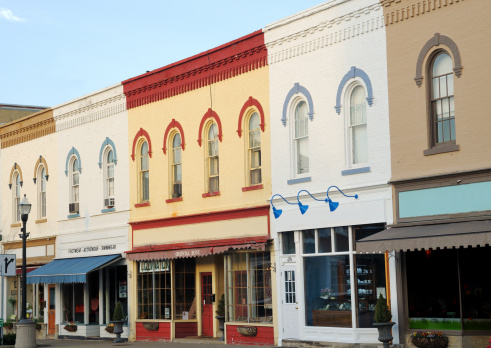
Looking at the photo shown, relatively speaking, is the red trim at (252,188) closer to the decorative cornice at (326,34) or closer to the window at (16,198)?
the decorative cornice at (326,34)

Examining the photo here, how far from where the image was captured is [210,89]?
2859 cm

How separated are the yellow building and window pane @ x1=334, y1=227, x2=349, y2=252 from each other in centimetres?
275

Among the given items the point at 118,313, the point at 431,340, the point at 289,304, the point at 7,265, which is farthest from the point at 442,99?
the point at 7,265

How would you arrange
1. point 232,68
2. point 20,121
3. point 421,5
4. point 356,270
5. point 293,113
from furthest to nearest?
point 20,121
point 232,68
point 293,113
point 356,270
point 421,5

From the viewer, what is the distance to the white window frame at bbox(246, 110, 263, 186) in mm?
26656

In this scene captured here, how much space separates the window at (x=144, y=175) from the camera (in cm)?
3161

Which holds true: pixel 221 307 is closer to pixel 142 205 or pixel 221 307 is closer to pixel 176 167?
pixel 176 167

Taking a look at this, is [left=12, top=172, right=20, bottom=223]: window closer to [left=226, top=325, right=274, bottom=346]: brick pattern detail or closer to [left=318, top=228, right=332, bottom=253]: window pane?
[left=226, top=325, right=274, bottom=346]: brick pattern detail

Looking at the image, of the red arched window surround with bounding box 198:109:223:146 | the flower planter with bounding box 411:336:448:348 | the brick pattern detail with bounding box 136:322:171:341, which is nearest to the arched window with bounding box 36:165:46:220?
the brick pattern detail with bounding box 136:322:171:341


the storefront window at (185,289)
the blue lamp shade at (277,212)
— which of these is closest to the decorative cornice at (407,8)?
the blue lamp shade at (277,212)

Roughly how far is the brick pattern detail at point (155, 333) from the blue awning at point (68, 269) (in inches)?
107

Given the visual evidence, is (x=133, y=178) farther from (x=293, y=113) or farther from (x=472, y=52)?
(x=472, y=52)

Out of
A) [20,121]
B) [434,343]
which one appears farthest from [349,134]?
[20,121]

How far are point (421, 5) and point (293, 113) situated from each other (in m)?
5.41
